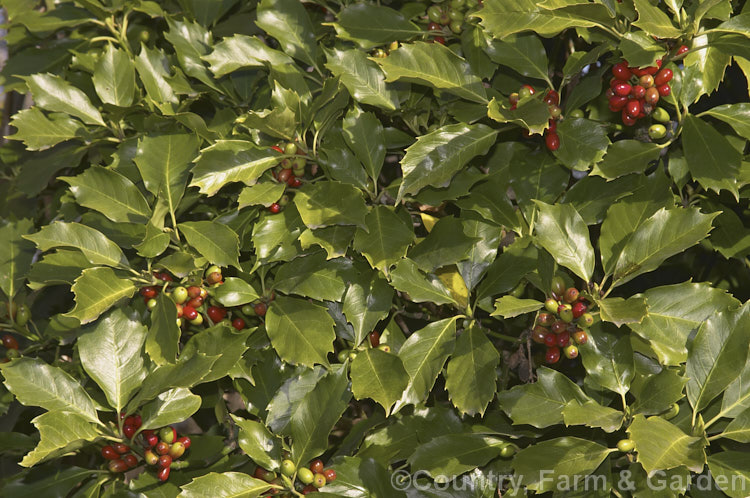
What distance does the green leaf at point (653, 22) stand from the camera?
3.50ft

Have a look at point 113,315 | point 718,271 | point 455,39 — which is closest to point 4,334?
point 113,315

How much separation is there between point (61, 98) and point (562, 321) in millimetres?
1200

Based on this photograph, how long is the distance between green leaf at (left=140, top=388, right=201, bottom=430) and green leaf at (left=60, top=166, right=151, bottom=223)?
0.36 metres

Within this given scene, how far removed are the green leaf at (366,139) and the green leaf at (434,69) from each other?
0.11 meters

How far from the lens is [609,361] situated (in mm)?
1135

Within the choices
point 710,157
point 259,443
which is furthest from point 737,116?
point 259,443

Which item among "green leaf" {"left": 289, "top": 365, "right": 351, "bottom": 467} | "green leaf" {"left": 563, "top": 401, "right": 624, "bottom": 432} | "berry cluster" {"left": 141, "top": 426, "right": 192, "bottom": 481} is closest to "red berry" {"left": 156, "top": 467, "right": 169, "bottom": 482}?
"berry cluster" {"left": 141, "top": 426, "right": 192, "bottom": 481}

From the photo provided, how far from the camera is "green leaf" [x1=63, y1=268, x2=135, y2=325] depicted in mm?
1177

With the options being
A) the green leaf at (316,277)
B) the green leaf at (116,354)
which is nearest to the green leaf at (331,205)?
the green leaf at (316,277)

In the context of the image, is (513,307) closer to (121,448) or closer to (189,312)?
(189,312)

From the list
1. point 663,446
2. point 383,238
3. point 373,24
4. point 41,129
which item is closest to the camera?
point 663,446

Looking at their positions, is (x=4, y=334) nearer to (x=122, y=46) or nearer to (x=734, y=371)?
(x=122, y=46)

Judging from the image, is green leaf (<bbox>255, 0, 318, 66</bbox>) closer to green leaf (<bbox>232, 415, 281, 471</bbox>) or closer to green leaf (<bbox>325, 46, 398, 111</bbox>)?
green leaf (<bbox>325, 46, 398, 111</bbox>)

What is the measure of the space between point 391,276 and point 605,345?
39 cm
